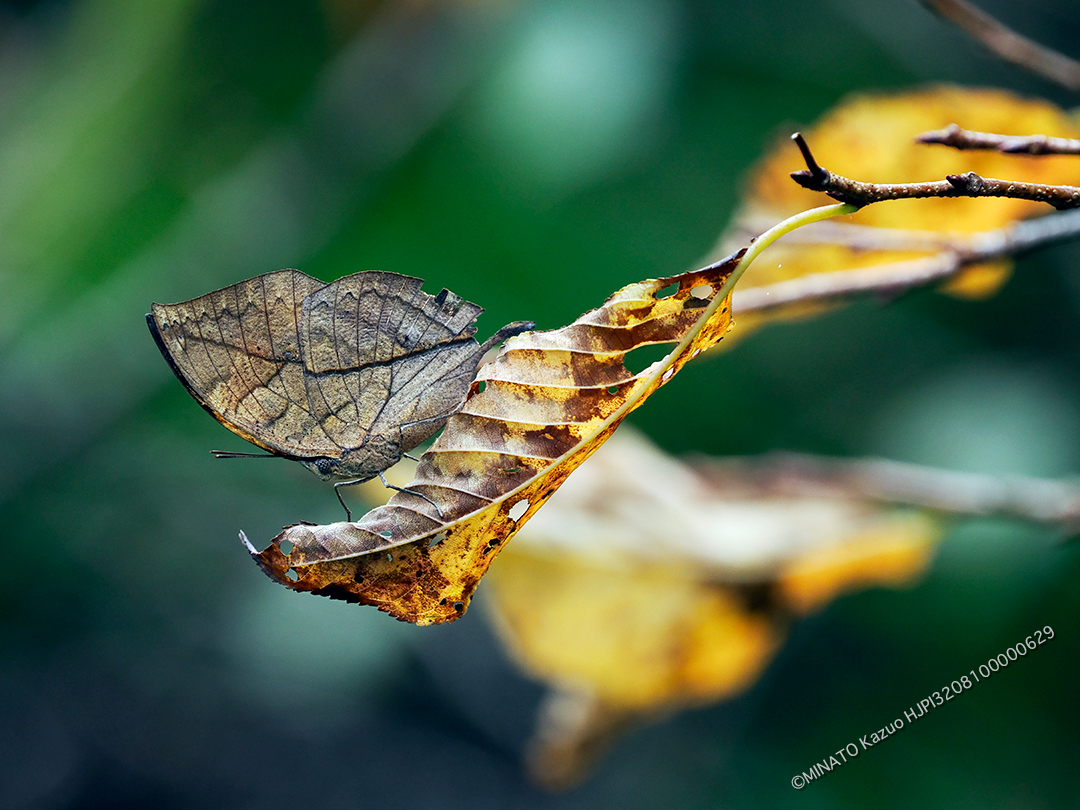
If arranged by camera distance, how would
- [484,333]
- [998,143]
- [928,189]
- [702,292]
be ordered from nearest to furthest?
[928,189] < [998,143] < [702,292] < [484,333]

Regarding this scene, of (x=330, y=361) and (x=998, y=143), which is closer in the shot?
(x=998, y=143)

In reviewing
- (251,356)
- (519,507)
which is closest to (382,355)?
(251,356)

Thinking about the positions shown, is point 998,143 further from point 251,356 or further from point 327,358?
point 251,356

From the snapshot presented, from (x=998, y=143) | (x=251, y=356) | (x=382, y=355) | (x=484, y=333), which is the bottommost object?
(x=484, y=333)

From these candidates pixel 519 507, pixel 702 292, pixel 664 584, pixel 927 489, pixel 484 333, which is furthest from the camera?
pixel 484 333

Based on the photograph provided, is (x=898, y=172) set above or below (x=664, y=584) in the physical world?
above

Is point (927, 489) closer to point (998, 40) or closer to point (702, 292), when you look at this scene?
point (998, 40)

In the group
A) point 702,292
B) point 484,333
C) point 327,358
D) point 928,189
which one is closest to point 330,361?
point 327,358

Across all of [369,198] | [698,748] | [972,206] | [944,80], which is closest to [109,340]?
[369,198]
